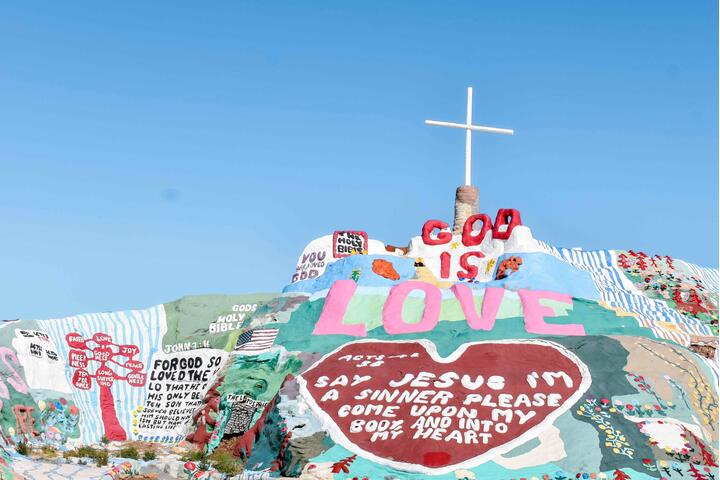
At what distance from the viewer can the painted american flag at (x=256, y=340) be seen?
36438mm

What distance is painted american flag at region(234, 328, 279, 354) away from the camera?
120ft

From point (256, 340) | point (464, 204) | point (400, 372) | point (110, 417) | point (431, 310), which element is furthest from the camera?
point (464, 204)

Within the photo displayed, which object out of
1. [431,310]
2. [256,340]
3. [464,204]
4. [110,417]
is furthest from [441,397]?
[464,204]

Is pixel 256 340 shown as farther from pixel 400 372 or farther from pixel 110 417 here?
pixel 400 372

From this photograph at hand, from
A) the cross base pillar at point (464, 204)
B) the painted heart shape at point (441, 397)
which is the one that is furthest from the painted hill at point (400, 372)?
the cross base pillar at point (464, 204)

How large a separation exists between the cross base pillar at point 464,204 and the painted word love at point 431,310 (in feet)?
16.1

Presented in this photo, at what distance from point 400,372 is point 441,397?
2096mm

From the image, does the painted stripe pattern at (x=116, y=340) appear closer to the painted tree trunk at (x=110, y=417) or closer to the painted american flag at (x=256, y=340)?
the painted tree trunk at (x=110, y=417)

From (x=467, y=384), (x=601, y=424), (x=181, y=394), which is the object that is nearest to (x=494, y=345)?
(x=467, y=384)

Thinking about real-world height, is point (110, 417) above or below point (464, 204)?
below

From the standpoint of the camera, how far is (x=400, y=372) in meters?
31.3

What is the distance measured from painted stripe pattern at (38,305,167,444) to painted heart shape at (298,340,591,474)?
7.98 metres

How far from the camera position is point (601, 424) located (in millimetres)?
27875

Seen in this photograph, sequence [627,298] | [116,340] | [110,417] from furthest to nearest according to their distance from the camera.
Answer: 1. [116,340]
2. [627,298]
3. [110,417]
